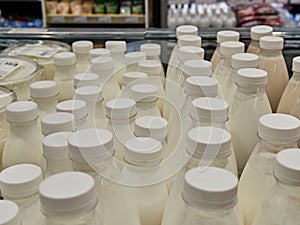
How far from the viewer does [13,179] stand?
603 millimetres

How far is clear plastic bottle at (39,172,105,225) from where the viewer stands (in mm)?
469

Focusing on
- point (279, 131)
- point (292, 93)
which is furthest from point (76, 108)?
point (292, 93)

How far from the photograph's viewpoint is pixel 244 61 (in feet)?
2.96

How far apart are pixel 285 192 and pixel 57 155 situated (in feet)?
1.00

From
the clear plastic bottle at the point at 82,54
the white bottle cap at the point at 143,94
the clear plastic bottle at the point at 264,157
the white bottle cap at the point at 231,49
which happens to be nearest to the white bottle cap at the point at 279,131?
the clear plastic bottle at the point at 264,157

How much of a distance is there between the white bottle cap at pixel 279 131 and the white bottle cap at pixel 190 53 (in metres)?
0.39

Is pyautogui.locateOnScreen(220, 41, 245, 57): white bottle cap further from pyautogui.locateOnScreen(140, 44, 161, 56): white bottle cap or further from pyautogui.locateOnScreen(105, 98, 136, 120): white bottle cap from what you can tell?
pyautogui.locateOnScreen(105, 98, 136, 120): white bottle cap

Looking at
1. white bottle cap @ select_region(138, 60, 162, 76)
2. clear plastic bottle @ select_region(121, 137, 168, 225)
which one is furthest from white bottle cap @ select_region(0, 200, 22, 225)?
white bottle cap @ select_region(138, 60, 162, 76)

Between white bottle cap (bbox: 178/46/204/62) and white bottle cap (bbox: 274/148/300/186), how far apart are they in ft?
1.62

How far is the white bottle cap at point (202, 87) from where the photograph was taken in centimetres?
80

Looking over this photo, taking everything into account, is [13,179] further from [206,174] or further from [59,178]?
[206,174]

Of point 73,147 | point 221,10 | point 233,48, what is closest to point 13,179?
point 73,147

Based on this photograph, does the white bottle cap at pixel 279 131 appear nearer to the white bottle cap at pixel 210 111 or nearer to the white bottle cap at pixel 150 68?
the white bottle cap at pixel 210 111

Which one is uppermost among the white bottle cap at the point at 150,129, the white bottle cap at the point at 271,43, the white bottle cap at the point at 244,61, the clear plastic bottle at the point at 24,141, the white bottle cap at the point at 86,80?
the white bottle cap at the point at 271,43
